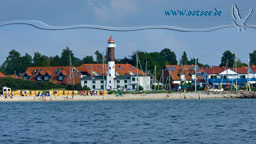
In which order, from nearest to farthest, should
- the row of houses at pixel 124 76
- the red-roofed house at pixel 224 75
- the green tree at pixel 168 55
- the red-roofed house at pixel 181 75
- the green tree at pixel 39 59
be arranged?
the row of houses at pixel 124 76, the red-roofed house at pixel 224 75, the red-roofed house at pixel 181 75, the green tree at pixel 39 59, the green tree at pixel 168 55

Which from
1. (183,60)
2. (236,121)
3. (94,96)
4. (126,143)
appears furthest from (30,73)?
(126,143)

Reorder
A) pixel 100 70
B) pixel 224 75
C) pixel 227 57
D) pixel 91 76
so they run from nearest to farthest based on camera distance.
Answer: pixel 91 76 → pixel 100 70 → pixel 224 75 → pixel 227 57

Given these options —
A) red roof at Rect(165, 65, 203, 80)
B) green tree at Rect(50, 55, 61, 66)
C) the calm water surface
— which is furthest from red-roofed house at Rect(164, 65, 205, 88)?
the calm water surface

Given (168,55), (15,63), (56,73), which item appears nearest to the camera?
(56,73)

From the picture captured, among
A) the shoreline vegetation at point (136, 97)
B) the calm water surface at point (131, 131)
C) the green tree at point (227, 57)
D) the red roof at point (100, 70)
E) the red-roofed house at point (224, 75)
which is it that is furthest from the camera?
the green tree at point (227, 57)

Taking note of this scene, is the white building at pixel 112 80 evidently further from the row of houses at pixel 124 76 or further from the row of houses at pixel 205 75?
the row of houses at pixel 205 75

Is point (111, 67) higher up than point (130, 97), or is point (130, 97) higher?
point (111, 67)

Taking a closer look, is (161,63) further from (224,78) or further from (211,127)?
(211,127)

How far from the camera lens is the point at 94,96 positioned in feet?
275

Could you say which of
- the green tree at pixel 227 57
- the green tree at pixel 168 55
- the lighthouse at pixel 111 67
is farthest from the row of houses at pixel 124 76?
the green tree at pixel 168 55

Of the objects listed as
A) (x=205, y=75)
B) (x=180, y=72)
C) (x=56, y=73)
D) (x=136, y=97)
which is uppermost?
(x=180, y=72)

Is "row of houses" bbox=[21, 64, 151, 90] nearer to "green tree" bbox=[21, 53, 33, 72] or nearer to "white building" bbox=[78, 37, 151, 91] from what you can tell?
"white building" bbox=[78, 37, 151, 91]

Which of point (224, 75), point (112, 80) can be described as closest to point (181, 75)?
point (224, 75)

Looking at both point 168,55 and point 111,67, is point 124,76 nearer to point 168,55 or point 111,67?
point 111,67
